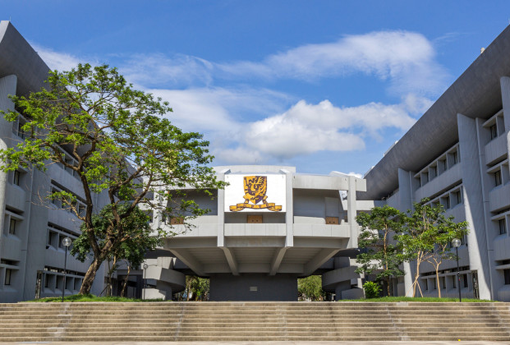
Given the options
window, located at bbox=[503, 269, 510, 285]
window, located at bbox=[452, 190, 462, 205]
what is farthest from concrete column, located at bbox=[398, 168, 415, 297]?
window, located at bbox=[503, 269, 510, 285]

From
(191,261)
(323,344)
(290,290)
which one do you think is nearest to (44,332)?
(323,344)

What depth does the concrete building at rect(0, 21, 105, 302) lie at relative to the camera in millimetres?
29359

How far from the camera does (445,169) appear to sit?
4384cm

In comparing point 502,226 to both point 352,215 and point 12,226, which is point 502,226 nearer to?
point 352,215

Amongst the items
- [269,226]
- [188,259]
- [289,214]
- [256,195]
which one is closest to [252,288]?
[188,259]

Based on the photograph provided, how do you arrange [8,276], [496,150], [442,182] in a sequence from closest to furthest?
[8,276] → [496,150] → [442,182]

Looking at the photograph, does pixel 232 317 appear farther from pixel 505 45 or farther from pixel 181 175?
pixel 505 45

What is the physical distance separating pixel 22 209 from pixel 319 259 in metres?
27.4

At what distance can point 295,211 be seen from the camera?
4828cm

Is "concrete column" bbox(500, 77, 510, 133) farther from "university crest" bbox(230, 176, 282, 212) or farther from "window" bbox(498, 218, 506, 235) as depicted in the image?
"university crest" bbox(230, 176, 282, 212)

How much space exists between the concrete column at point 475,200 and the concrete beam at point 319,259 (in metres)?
12.8

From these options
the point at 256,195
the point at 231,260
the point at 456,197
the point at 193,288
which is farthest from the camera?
the point at 193,288

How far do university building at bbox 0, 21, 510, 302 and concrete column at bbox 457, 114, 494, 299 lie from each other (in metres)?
0.07

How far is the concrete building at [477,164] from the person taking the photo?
3159 centimetres
